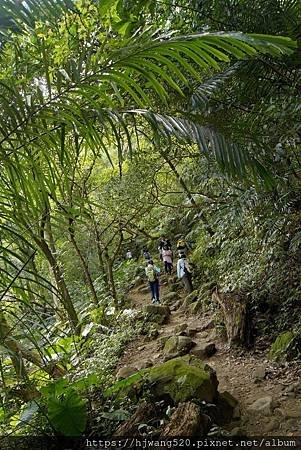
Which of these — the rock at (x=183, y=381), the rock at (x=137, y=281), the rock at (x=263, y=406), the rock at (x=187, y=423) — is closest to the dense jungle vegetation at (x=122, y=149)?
the rock at (x=183, y=381)

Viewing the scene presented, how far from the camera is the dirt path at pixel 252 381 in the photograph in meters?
2.87

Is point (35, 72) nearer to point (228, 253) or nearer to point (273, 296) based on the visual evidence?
point (273, 296)

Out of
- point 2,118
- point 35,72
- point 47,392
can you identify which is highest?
point 35,72

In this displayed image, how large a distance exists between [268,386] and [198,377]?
2.53 feet

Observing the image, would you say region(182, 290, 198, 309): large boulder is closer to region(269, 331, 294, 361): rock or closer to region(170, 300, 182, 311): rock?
region(170, 300, 182, 311): rock

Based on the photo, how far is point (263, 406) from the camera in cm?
311

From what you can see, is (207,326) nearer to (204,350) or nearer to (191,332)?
(191,332)

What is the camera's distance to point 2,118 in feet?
3.93

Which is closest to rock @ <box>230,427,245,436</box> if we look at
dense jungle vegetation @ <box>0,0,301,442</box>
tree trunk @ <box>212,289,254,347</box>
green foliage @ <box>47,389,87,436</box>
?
dense jungle vegetation @ <box>0,0,301,442</box>

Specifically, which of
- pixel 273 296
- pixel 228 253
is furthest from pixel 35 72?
pixel 228 253

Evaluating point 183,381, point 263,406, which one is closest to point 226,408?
point 263,406

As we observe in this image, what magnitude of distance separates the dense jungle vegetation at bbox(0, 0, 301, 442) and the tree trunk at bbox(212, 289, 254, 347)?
0.05m

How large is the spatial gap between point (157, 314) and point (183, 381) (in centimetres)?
361

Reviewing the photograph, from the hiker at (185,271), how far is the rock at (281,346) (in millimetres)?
3615
